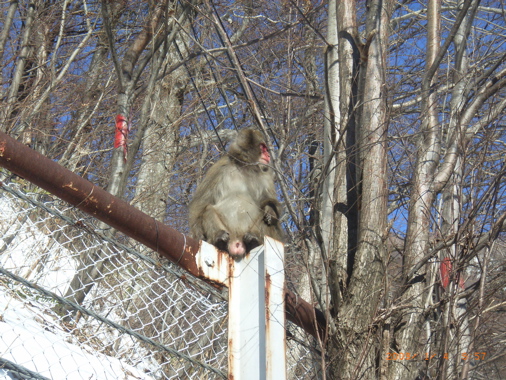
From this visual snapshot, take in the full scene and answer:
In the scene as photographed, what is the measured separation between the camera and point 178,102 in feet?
37.7

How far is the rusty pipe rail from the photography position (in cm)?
237

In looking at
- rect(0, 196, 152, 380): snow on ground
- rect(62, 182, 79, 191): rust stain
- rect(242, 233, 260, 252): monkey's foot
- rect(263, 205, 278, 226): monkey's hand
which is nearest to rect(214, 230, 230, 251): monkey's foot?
rect(242, 233, 260, 252): monkey's foot

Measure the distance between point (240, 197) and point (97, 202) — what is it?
340cm

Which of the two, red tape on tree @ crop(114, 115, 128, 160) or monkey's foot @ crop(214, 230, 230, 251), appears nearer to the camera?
monkey's foot @ crop(214, 230, 230, 251)

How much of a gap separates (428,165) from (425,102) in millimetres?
642

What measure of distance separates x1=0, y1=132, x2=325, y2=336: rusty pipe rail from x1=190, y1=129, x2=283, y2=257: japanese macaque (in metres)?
2.41

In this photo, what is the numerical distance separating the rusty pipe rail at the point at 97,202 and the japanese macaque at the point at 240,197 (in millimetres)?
2412

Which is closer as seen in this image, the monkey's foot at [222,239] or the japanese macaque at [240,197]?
the monkey's foot at [222,239]

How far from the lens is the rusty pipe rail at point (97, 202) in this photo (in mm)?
2365

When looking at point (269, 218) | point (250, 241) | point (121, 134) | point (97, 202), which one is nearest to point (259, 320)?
point (97, 202)

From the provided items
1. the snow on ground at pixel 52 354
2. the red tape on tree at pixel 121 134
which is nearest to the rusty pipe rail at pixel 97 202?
the snow on ground at pixel 52 354

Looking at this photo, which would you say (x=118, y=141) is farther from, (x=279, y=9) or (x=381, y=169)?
(x=279, y=9)

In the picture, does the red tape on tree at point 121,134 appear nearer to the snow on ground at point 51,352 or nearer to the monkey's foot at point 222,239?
the monkey's foot at point 222,239

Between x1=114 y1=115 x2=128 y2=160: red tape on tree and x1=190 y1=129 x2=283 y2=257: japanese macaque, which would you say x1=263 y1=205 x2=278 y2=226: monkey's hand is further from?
x1=114 y1=115 x2=128 y2=160: red tape on tree
